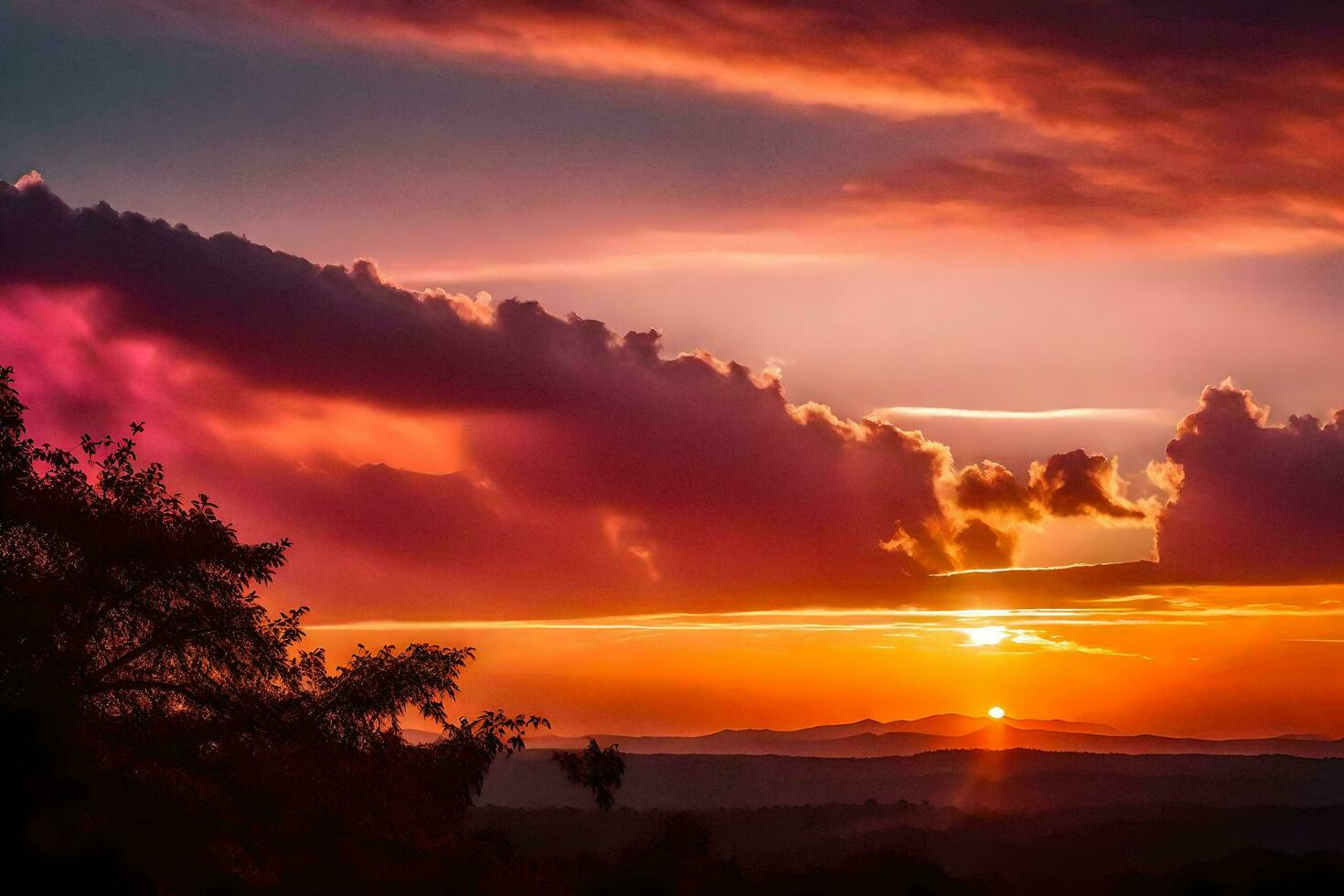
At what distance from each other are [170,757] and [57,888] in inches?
186

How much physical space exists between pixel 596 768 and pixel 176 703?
35.9 feet

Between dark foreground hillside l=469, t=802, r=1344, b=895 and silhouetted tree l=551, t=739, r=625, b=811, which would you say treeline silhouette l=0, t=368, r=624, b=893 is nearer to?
silhouetted tree l=551, t=739, r=625, b=811

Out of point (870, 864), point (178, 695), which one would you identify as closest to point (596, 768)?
point (178, 695)

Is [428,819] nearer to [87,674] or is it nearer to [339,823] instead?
[339,823]

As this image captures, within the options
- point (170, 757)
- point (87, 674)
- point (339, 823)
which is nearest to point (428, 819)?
point (339, 823)

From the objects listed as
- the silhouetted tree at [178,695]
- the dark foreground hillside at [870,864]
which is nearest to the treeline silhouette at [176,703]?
the silhouetted tree at [178,695]

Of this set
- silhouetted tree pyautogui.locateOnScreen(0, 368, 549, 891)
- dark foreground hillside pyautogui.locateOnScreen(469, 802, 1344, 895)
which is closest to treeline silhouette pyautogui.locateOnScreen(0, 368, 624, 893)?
silhouetted tree pyautogui.locateOnScreen(0, 368, 549, 891)

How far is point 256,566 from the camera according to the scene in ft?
99.2

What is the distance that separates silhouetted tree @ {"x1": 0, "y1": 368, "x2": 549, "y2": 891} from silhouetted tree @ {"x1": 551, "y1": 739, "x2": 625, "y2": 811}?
461 centimetres

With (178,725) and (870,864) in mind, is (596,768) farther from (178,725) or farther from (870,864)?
(870,864)

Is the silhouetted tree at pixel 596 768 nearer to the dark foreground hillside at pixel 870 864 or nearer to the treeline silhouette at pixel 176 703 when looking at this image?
the treeline silhouette at pixel 176 703

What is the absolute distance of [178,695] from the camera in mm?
29047

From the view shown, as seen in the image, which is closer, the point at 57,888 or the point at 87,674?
the point at 57,888

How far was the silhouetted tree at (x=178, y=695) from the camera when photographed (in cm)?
2717
